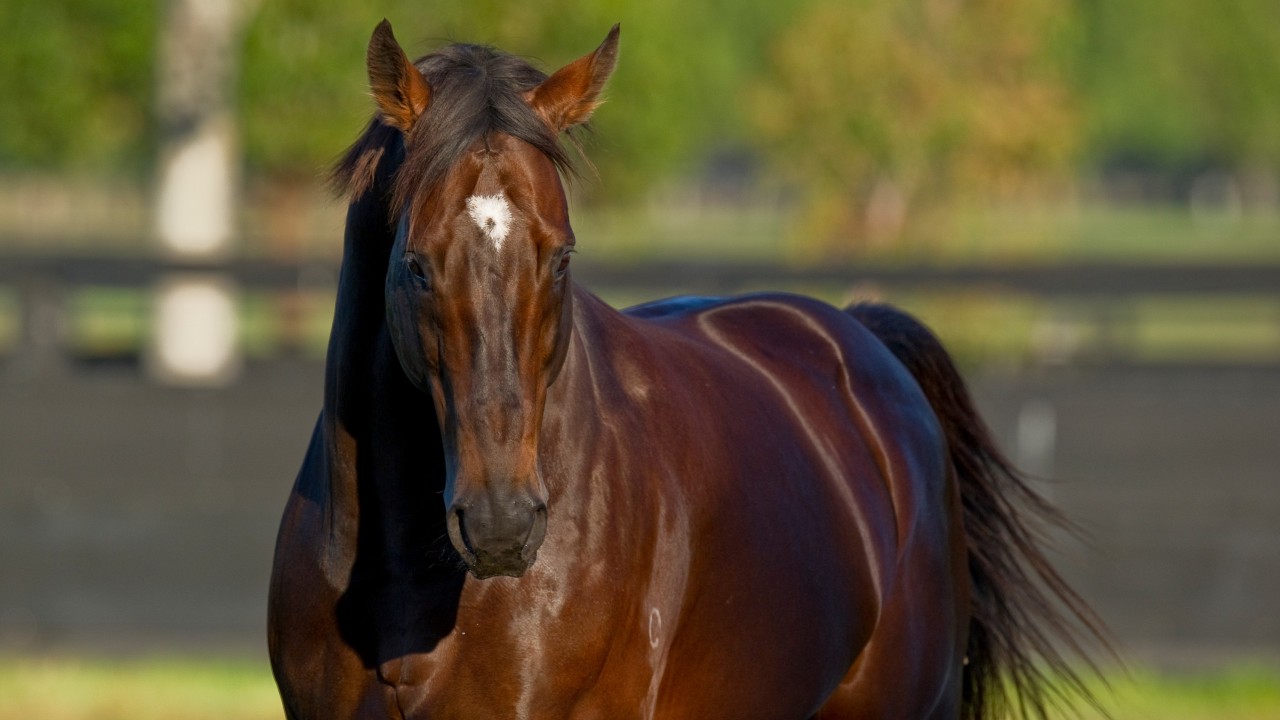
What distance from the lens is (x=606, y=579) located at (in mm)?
2777

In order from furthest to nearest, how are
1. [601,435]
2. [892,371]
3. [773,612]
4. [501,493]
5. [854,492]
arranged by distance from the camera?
→ [892,371], [854,492], [773,612], [601,435], [501,493]

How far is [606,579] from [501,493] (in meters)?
0.49

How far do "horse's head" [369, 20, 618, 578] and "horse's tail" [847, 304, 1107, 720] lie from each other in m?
1.97

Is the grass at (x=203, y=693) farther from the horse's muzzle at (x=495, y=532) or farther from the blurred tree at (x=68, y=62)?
the blurred tree at (x=68, y=62)

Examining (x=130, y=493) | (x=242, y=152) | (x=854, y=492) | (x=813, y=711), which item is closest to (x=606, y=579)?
(x=813, y=711)

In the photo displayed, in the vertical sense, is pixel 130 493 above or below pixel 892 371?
below

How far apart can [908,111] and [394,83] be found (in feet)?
50.7

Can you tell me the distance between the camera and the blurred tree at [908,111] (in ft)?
57.4

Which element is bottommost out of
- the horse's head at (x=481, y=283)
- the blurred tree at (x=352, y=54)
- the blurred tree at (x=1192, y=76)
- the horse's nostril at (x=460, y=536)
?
the horse's nostril at (x=460, y=536)

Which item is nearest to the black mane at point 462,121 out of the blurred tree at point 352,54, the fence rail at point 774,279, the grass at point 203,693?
the grass at point 203,693

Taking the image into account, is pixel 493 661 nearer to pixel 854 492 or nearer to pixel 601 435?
pixel 601 435

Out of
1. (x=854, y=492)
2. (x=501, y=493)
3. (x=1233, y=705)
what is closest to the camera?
(x=501, y=493)

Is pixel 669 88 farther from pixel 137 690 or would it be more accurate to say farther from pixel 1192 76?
pixel 1192 76

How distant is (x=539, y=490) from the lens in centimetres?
239
